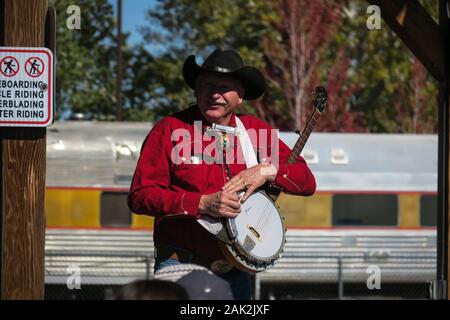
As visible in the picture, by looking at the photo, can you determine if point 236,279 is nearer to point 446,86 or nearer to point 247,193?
point 247,193

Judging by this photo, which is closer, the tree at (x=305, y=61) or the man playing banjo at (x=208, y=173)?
the man playing banjo at (x=208, y=173)

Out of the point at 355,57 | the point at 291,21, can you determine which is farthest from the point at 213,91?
the point at 355,57

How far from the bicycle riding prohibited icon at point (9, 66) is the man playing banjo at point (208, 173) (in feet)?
2.20

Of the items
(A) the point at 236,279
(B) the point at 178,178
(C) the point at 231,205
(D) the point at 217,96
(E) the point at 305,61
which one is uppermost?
(E) the point at 305,61

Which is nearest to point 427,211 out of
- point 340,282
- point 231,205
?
point 340,282

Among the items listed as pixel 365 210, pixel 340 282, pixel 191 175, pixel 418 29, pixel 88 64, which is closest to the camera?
pixel 191 175

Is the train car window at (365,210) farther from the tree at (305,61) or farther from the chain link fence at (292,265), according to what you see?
the tree at (305,61)

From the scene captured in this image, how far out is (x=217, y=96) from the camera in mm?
4797

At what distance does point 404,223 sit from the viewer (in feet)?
52.5

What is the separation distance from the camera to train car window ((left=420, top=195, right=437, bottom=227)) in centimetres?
1595

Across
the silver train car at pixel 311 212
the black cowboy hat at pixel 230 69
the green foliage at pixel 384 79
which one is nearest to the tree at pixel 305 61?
the green foliage at pixel 384 79

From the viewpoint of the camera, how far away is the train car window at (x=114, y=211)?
15523 mm

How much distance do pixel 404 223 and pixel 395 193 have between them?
480 millimetres

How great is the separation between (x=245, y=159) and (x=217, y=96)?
0.31 m
